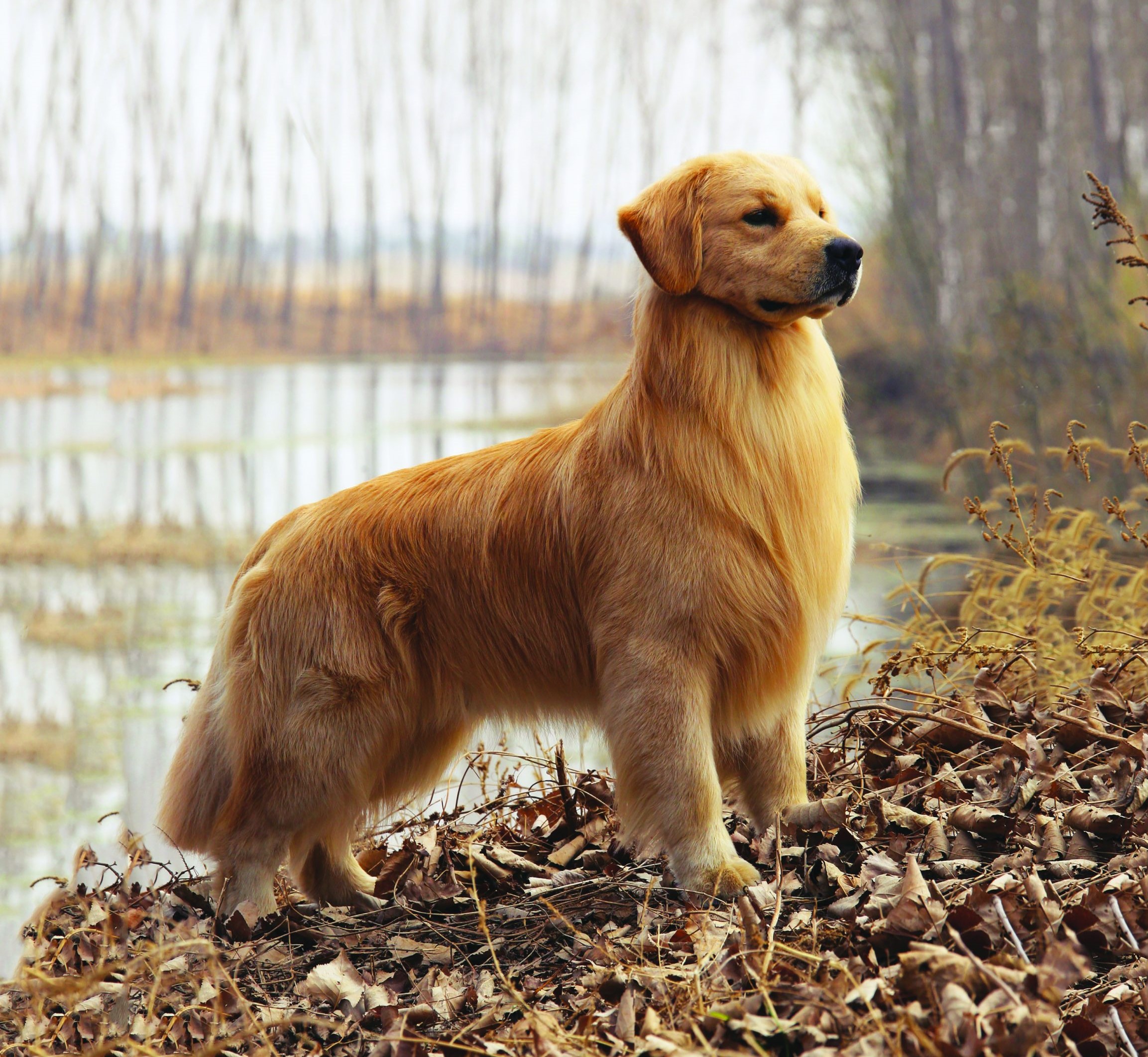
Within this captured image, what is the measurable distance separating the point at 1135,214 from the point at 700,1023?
7.64 m

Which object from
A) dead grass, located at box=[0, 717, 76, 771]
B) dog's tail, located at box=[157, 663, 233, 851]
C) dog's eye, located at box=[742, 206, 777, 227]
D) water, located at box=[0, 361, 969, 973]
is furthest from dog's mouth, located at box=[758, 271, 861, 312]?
dead grass, located at box=[0, 717, 76, 771]

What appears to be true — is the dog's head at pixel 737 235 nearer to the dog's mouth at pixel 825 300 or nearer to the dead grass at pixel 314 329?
the dog's mouth at pixel 825 300

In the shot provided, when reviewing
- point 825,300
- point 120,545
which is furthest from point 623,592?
point 120,545

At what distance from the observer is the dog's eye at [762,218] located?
8.05 ft

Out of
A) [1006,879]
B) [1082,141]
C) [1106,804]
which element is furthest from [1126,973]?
[1082,141]

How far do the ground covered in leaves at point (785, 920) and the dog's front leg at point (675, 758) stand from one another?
0.08m

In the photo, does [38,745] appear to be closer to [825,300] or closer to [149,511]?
[149,511]

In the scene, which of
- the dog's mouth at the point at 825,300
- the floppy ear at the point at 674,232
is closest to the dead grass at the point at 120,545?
the floppy ear at the point at 674,232

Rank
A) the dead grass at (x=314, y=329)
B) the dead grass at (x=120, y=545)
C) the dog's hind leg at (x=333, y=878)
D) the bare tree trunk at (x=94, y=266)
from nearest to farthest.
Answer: the dog's hind leg at (x=333, y=878), the dead grass at (x=120, y=545), the dead grass at (x=314, y=329), the bare tree trunk at (x=94, y=266)

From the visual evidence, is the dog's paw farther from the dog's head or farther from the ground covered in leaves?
the dog's head

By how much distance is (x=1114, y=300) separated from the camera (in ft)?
25.7

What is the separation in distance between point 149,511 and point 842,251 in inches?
288

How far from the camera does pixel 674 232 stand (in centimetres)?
248

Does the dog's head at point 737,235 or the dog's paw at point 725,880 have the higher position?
the dog's head at point 737,235
